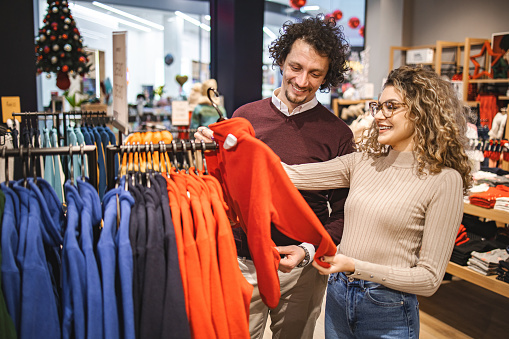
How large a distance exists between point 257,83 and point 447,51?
4.72 metres

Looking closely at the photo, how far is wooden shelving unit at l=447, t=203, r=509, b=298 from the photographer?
9.38ft

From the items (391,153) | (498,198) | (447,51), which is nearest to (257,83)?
(498,198)

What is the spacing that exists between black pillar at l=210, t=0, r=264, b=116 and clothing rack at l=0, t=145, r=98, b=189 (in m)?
3.84

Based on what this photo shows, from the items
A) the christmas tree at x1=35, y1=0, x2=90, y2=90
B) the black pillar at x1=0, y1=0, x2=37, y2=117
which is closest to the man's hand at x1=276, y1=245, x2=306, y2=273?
the black pillar at x1=0, y1=0, x2=37, y2=117

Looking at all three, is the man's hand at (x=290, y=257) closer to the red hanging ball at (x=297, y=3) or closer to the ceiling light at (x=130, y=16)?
the ceiling light at (x=130, y=16)

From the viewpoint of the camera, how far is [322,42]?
65.1 inches

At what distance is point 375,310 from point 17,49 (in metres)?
3.89

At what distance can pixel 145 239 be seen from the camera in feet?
3.54

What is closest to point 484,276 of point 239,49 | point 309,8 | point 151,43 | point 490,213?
point 490,213

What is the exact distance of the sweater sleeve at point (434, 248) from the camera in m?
1.35

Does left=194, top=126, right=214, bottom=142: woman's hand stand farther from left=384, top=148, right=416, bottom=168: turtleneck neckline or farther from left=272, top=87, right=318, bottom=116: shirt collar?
left=384, top=148, right=416, bottom=168: turtleneck neckline

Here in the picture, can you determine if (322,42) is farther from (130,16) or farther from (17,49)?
(130,16)

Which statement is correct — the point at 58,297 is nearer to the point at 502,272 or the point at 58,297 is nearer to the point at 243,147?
the point at 243,147

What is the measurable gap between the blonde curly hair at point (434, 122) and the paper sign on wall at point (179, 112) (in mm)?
3200
